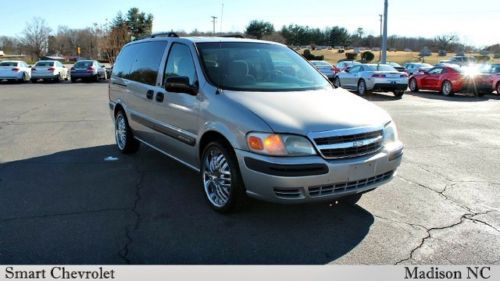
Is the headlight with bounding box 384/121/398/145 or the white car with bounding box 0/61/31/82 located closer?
the headlight with bounding box 384/121/398/145

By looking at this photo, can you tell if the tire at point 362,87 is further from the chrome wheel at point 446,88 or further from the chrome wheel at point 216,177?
the chrome wheel at point 216,177

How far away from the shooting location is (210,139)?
482 centimetres

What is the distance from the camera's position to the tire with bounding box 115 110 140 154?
7.31m

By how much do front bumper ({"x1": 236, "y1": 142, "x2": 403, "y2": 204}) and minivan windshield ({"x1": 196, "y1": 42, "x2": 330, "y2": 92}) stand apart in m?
1.07

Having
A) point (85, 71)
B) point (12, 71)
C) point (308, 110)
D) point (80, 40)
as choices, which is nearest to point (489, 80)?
point (308, 110)

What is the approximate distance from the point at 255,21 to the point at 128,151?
100758mm

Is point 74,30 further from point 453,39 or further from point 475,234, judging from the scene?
point 475,234

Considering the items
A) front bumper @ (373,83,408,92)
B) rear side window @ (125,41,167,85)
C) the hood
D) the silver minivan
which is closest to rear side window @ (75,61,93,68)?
front bumper @ (373,83,408,92)

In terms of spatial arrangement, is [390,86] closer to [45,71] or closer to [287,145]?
[287,145]

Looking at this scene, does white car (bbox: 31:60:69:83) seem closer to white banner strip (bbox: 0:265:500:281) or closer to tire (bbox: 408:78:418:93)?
tire (bbox: 408:78:418:93)

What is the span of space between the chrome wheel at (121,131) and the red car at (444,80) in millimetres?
17613

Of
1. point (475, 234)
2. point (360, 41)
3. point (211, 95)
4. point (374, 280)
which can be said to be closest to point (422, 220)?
point (475, 234)

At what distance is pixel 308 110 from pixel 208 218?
4.83ft

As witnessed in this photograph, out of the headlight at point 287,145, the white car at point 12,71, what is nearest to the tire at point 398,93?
the headlight at point 287,145
